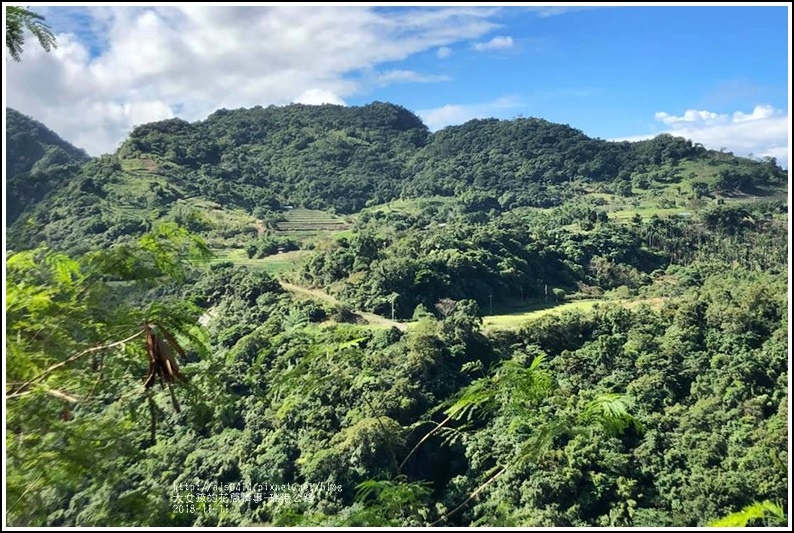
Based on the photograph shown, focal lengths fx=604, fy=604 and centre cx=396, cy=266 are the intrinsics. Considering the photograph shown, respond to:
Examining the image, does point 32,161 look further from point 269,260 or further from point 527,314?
point 527,314

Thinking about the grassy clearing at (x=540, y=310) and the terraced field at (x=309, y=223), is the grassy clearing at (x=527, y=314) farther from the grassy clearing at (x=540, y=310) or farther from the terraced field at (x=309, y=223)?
the terraced field at (x=309, y=223)

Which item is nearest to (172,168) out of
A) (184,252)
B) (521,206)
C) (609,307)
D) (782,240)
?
(521,206)

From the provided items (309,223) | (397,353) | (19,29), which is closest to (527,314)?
(397,353)

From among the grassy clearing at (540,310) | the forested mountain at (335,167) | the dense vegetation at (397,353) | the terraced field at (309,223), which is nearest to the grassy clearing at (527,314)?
the grassy clearing at (540,310)

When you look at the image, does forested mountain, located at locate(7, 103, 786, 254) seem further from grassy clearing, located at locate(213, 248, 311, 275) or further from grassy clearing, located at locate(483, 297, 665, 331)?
grassy clearing, located at locate(483, 297, 665, 331)

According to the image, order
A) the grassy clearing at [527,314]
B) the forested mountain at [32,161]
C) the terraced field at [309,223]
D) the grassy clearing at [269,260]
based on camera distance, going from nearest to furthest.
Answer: the grassy clearing at [527,314], the grassy clearing at [269,260], the forested mountain at [32,161], the terraced field at [309,223]

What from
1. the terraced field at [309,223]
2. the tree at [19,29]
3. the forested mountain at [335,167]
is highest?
the forested mountain at [335,167]
